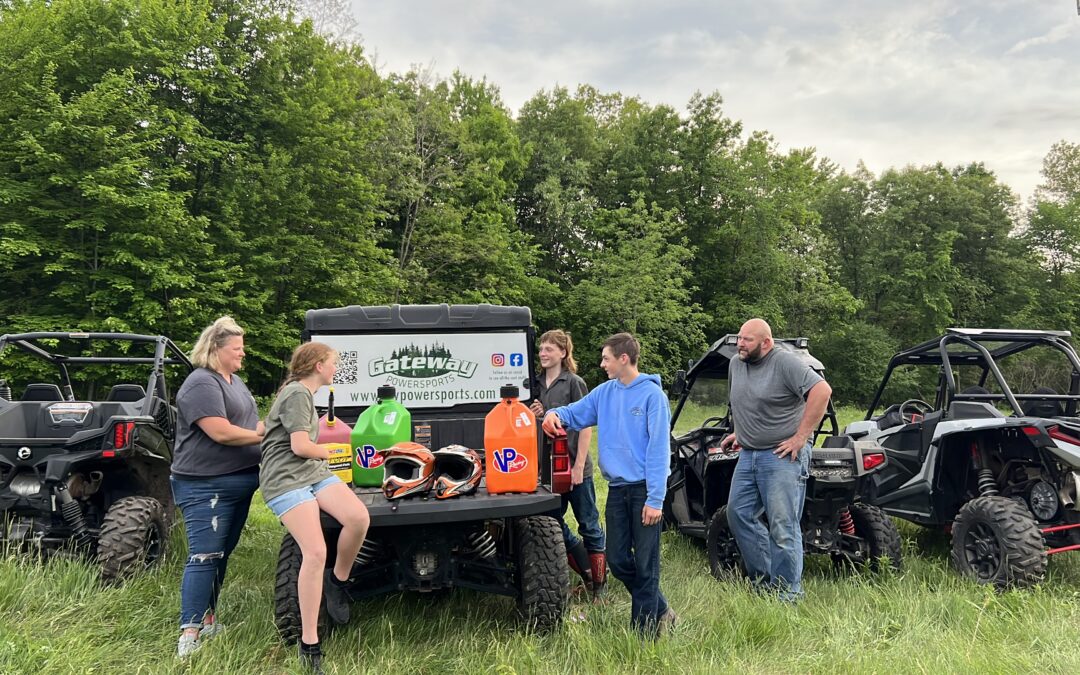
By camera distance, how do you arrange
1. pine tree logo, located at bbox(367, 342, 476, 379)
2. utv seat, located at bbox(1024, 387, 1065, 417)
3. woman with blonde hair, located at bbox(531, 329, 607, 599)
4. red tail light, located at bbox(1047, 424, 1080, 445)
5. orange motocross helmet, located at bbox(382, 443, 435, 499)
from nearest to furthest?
orange motocross helmet, located at bbox(382, 443, 435, 499), red tail light, located at bbox(1047, 424, 1080, 445), woman with blonde hair, located at bbox(531, 329, 607, 599), pine tree logo, located at bbox(367, 342, 476, 379), utv seat, located at bbox(1024, 387, 1065, 417)

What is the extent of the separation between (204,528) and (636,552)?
2.30m

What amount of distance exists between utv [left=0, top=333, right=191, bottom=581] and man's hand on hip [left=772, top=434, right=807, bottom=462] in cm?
416

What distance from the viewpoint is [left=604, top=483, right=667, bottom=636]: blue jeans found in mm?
3832

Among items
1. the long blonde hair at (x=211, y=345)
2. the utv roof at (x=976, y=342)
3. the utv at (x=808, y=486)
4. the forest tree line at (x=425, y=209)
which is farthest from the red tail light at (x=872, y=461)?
the forest tree line at (x=425, y=209)

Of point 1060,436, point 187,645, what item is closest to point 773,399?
point 1060,436

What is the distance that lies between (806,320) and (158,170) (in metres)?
27.3

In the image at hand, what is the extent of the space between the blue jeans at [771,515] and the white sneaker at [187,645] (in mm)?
3374

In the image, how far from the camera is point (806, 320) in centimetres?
3366

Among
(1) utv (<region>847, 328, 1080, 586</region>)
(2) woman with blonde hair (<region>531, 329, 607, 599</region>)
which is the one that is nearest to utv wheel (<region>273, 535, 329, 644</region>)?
(2) woman with blonde hair (<region>531, 329, 607, 599</region>)

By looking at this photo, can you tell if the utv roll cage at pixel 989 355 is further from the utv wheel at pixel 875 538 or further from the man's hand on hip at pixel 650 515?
the man's hand on hip at pixel 650 515

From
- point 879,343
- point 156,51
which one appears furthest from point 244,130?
point 879,343

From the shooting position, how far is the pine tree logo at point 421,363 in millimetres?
5414

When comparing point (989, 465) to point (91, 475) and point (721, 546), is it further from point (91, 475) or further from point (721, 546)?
point (91, 475)

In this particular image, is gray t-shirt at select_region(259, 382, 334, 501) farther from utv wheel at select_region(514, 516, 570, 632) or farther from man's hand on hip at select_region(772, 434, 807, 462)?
man's hand on hip at select_region(772, 434, 807, 462)
